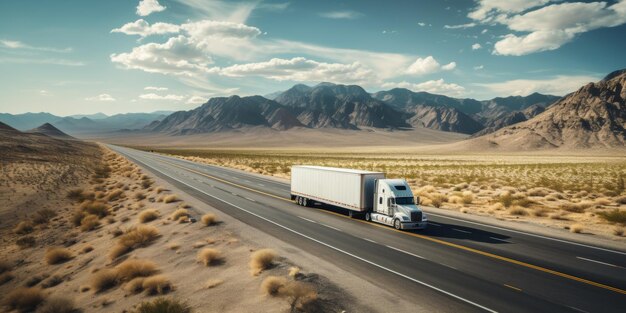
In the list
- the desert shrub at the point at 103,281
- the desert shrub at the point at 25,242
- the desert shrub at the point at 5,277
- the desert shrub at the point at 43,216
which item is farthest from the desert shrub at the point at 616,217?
the desert shrub at the point at 43,216

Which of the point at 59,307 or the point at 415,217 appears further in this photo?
the point at 415,217

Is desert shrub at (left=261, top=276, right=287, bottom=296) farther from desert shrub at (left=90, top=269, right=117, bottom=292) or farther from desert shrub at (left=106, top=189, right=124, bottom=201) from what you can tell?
desert shrub at (left=106, top=189, right=124, bottom=201)

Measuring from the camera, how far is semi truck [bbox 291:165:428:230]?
20375 millimetres

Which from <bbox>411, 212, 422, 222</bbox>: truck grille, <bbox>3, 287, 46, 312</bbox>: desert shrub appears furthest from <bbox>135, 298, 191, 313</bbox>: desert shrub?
<bbox>411, 212, 422, 222</bbox>: truck grille

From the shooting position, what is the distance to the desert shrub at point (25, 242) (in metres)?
21.2

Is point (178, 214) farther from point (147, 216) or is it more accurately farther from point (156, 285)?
point (156, 285)

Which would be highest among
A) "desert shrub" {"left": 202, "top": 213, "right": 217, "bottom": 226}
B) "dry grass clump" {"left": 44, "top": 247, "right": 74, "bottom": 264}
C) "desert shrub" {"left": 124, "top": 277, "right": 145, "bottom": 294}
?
"desert shrub" {"left": 202, "top": 213, "right": 217, "bottom": 226}

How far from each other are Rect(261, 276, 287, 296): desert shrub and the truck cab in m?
10.3

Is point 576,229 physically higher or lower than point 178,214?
lower

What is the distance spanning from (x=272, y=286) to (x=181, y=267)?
5.22 m

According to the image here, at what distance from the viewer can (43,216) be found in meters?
26.7

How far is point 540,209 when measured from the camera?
86.6 ft

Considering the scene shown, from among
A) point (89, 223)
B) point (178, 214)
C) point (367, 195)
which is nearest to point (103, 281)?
point (178, 214)

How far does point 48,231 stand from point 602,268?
2959 centimetres
